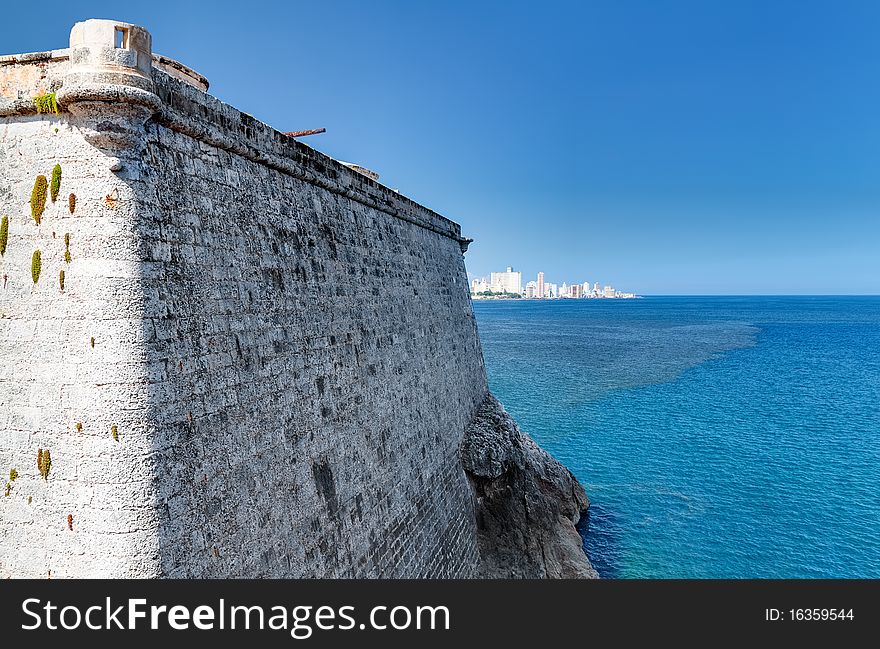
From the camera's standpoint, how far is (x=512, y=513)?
15219 millimetres

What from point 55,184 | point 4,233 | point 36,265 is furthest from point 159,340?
point 4,233

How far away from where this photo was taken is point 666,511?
22.7m

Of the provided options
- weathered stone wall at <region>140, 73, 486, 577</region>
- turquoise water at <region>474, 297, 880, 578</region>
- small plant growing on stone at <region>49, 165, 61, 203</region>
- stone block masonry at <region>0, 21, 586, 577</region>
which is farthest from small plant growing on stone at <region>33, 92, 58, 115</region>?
turquoise water at <region>474, 297, 880, 578</region>

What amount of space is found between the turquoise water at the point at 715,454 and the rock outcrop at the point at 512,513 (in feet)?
10.7

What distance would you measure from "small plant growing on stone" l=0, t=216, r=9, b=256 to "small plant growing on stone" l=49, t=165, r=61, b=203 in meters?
0.61

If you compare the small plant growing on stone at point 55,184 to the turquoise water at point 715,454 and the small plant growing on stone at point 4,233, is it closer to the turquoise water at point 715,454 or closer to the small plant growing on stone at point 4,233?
the small plant growing on stone at point 4,233

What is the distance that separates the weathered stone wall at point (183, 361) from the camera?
511 cm

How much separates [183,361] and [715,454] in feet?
98.9

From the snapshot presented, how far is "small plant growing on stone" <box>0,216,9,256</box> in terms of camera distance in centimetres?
539

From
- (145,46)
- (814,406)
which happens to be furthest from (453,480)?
(814,406)

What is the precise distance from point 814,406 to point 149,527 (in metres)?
45.5

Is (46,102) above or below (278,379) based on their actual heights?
above

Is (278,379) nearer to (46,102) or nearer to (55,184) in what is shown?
(55,184)

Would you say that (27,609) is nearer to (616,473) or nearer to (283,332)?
(283,332)
